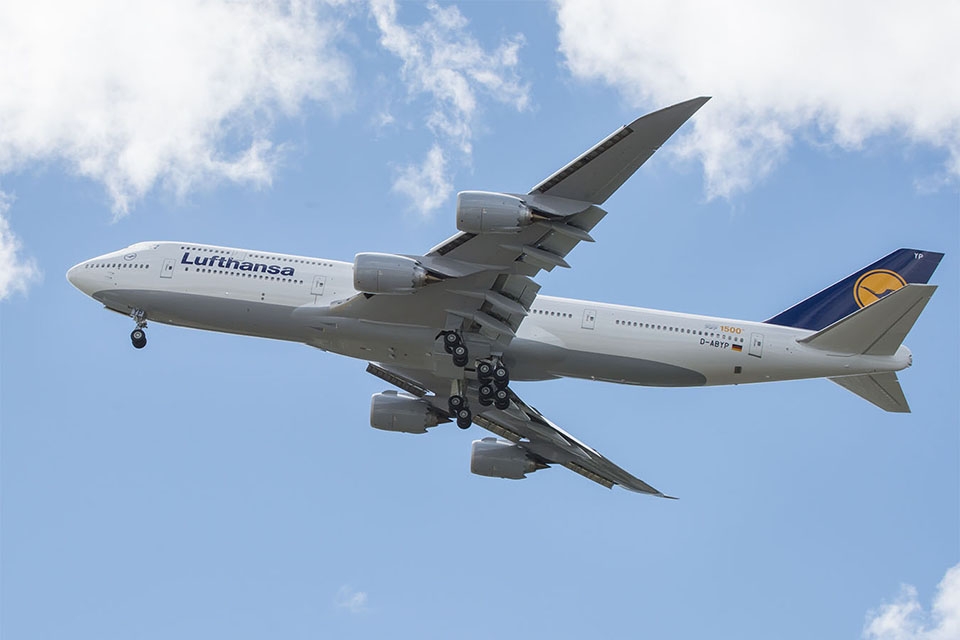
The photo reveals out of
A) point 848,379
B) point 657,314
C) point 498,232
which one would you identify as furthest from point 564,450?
point 498,232

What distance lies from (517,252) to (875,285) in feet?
47.1

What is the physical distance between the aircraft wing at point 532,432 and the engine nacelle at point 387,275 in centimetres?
798

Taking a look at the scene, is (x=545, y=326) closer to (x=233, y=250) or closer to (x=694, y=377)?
(x=694, y=377)

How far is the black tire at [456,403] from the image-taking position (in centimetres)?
4022

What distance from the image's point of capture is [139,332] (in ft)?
134

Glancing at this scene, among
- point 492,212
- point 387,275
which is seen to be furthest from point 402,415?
point 492,212

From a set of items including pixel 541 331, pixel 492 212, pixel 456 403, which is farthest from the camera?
pixel 456 403

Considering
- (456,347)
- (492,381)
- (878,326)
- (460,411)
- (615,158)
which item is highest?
(615,158)

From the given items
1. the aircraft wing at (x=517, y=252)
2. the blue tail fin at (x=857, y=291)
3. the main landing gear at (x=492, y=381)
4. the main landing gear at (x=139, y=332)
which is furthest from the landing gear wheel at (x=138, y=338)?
the blue tail fin at (x=857, y=291)

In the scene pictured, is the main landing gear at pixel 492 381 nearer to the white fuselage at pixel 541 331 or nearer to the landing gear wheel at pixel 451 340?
the white fuselage at pixel 541 331

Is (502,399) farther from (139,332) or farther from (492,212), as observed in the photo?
(139,332)

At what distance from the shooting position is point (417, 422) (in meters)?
44.7

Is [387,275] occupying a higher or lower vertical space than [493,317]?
higher

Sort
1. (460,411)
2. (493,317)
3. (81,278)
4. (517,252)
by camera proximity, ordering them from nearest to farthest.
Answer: (517,252) < (493,317) < (460,411) < (81,278)
